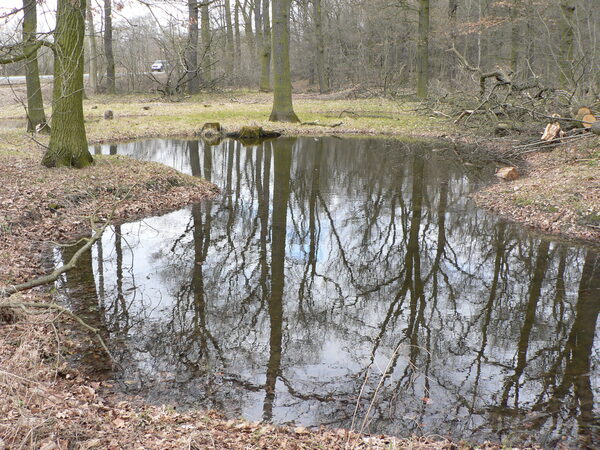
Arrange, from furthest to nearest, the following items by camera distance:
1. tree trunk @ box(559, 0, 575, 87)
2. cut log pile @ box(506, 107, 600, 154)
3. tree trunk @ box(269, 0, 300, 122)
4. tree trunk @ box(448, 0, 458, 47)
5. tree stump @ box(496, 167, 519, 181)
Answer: tree trunk @ box(448, 0, 458, 47), tree trunk @ box(269, 0, 300, 122), tree trunk @ box(559, 0, 575, 87), tree stump @ box(496, 167, 519, 181), cut log pile @ box(506, 107, 600, 154)

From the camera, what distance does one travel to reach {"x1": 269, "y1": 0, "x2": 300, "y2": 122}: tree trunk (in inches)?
917

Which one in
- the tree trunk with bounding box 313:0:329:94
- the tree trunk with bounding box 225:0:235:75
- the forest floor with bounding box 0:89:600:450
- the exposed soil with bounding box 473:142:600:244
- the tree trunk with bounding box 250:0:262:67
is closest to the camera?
the forest floor with bounding box 0:89:600:450

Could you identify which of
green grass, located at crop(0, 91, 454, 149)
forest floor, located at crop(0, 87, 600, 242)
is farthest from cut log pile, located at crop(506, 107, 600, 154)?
green grass, located at crop(0, 91, 454, 149)

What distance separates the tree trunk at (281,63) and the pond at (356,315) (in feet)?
42.1

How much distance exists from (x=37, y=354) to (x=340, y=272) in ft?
15.0

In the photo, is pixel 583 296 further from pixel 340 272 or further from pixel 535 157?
pixel 535 157

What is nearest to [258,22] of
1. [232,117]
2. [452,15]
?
[452,15]

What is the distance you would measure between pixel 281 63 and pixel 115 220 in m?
15.3

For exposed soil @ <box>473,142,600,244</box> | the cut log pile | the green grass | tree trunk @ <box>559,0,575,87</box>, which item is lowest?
exposed soil @ <box>473,142,600,244</box>

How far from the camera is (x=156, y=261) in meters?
8.79

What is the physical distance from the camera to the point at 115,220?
1078 centimetres

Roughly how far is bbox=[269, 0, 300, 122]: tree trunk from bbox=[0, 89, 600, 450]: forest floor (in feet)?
2.98

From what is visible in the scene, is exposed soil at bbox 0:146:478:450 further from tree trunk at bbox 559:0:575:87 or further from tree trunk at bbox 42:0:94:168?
tree trunk at bbox 559:0:575:87

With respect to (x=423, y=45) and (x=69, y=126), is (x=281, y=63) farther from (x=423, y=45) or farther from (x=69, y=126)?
(x=69, y=126)
